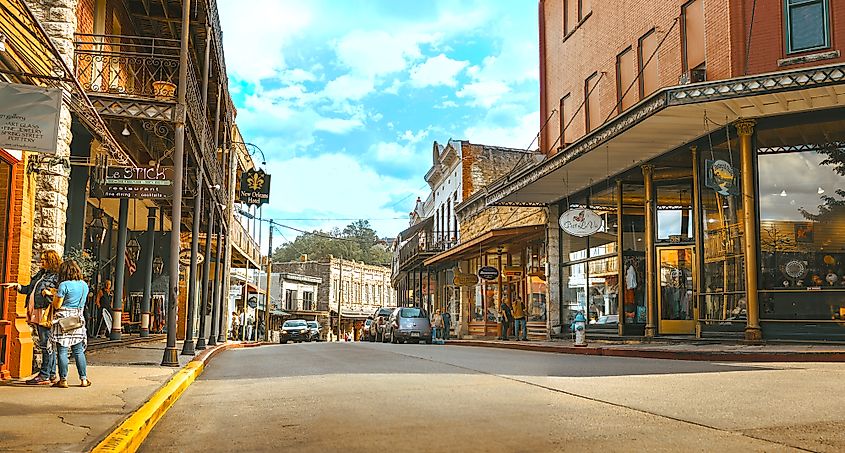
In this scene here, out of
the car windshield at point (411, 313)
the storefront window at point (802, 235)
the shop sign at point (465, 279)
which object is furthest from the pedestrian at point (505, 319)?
the storefront window at point (802, 235)

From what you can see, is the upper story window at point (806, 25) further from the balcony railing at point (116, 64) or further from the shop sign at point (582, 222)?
the balcony railing at point (116, 64)

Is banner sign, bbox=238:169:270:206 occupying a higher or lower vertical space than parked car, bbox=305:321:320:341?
higher

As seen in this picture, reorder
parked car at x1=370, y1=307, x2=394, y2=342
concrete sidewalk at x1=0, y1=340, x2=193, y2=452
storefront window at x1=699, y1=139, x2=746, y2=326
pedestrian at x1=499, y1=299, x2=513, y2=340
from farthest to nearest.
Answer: parked car at x1=370, y1=307, x2=394, y2=342 → pedestrian at x1=499, y1=299, x2=513, y2=340 → storefront window at x1=699, y1=139, x2=746, y2=326 → concrete sidewalk at x1=0, y1=340, x2=193, y2=452

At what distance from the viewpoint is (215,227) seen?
26.6 meters

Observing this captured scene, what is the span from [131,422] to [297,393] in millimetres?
2948

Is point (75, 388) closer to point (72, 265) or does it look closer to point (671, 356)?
point (72, 265)

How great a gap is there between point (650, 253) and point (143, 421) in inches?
609

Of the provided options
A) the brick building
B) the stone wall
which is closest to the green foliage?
the brick building

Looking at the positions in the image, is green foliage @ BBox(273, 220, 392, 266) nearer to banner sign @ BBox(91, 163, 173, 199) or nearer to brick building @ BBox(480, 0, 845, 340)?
brick building @ BBox(480, 0, 845, 340)

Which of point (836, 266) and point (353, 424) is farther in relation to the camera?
point (836, 266)

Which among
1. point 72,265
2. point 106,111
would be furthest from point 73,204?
point 72,265

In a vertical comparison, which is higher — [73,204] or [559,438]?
[73,204]

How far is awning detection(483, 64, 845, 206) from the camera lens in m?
14.7

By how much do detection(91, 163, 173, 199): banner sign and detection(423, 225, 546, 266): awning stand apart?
52.2ft
